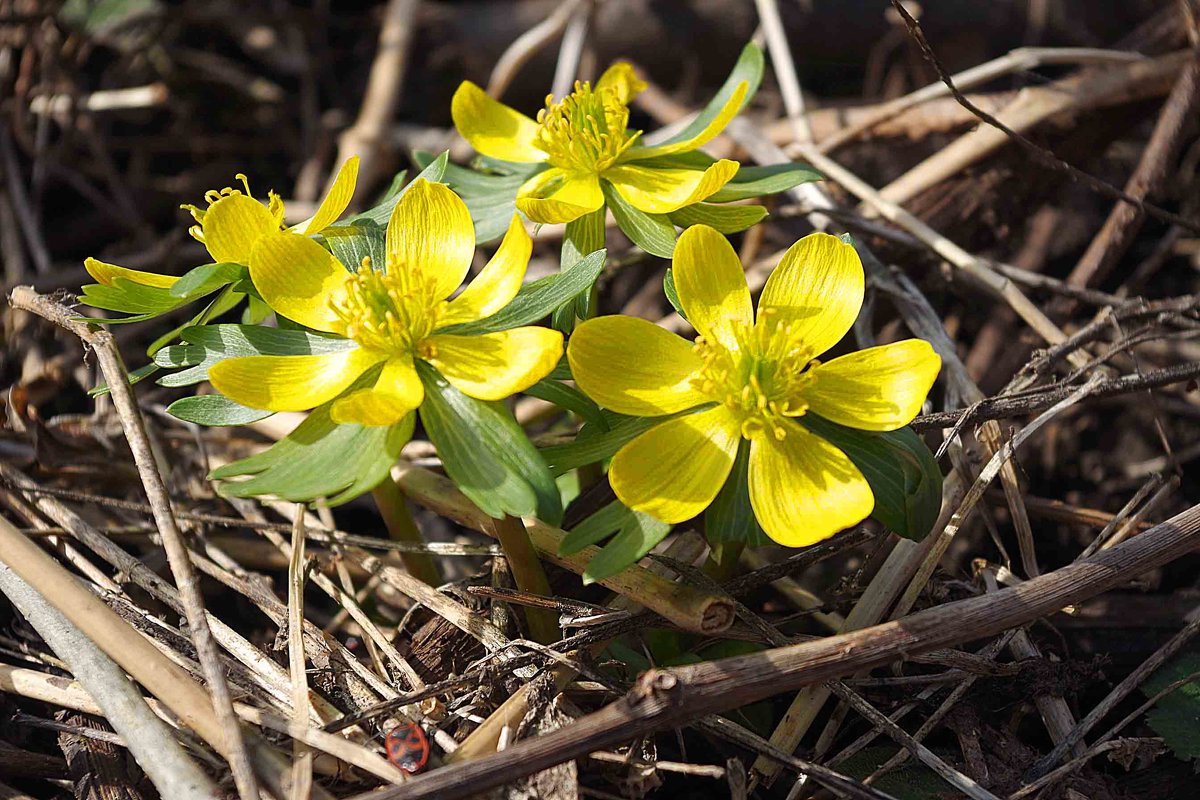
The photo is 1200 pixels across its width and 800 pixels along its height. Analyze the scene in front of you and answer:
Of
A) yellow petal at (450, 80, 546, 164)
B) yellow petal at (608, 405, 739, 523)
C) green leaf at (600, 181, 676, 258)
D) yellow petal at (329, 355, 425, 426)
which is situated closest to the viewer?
yellow petal at (329, 355, 425, 426)

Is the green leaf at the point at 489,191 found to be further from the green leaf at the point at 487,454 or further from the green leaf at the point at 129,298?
the green leaf at the point at 129,298

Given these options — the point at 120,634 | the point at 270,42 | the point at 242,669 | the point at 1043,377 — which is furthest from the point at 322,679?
the point at 270,42

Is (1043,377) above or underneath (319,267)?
underneath

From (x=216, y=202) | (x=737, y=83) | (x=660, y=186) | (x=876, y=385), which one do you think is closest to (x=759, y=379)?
(x=876, y=385)

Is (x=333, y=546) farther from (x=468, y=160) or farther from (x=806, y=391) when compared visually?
(x=468, y=160)

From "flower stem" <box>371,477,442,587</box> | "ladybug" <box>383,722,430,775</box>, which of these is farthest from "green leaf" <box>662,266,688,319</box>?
"ladybug" <box>383,722,430,775</box>

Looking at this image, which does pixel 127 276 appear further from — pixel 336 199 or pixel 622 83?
pixel 622 83

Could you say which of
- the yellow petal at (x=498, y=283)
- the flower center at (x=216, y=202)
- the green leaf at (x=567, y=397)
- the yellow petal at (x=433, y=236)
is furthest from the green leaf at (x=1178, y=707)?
the flower center at (x=216, y=202)

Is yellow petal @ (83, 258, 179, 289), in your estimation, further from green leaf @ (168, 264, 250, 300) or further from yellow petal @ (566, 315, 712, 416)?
yellow petal @ (566, 315, 712, 416)
